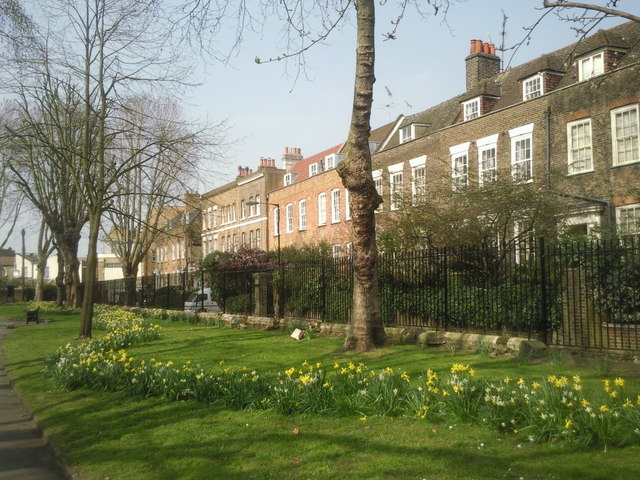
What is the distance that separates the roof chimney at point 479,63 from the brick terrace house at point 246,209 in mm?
19311

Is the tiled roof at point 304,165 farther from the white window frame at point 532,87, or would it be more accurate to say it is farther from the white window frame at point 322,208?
the white window frame at point 532,87

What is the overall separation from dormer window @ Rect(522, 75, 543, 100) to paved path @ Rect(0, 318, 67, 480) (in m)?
20.9

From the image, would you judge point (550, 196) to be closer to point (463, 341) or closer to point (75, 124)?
point (463, 341)

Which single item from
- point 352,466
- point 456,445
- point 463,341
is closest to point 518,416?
point 456,445

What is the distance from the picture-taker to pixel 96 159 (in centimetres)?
1703

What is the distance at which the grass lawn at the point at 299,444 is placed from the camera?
5.07 meters

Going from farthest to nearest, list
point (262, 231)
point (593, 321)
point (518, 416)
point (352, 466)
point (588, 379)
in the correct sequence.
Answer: point (262, 231), point (593, 321), point (588, 379), point (518, 416), point (352, 466)

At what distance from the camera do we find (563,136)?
21.4 m

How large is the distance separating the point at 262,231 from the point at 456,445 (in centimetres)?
4251

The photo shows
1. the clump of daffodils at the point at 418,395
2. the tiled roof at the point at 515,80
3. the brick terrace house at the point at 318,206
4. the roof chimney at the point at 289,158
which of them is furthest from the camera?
the roof chimney at the point at 289,158

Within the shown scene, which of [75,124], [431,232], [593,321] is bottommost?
[593,321]

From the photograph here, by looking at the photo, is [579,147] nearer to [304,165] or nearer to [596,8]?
[596,8]

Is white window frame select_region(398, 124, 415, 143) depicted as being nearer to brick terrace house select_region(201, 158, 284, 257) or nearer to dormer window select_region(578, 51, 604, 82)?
dormer window select_region(578, 51, 604, 82)

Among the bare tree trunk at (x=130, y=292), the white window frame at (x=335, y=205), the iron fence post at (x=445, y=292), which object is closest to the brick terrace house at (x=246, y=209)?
the white window frame at (x=335, y=205)
